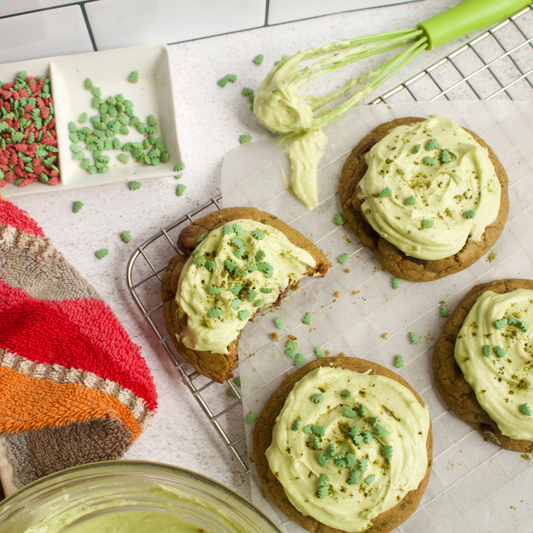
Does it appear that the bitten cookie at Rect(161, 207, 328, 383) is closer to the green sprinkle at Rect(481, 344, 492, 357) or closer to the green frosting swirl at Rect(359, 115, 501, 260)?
the green frosting swirl at Rect(359, 115, 501, 260)

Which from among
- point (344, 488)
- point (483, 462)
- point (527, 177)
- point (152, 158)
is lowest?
point (483, 462)

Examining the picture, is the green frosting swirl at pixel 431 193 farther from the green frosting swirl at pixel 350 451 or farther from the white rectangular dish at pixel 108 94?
the white rectangular dish at pixel 108 94

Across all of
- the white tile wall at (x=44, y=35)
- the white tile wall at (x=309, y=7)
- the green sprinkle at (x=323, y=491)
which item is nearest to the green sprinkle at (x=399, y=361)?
the green sprinkle at (x=323, y=491)

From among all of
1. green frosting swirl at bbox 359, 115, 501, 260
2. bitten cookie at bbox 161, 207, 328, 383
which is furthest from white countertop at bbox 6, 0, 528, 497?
green frosting swirl at bbox 359, 115, 501, 260

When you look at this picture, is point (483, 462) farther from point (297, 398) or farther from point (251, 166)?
point (251, 166)

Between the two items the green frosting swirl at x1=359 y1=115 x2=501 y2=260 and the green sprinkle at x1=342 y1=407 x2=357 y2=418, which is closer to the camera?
the green sprinkle at x1=342 y1=407 x2=357 y2=418

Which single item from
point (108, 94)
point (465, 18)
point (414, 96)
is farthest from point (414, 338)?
point (108, 94)

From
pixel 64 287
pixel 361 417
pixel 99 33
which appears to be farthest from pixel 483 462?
pixel 99 33
